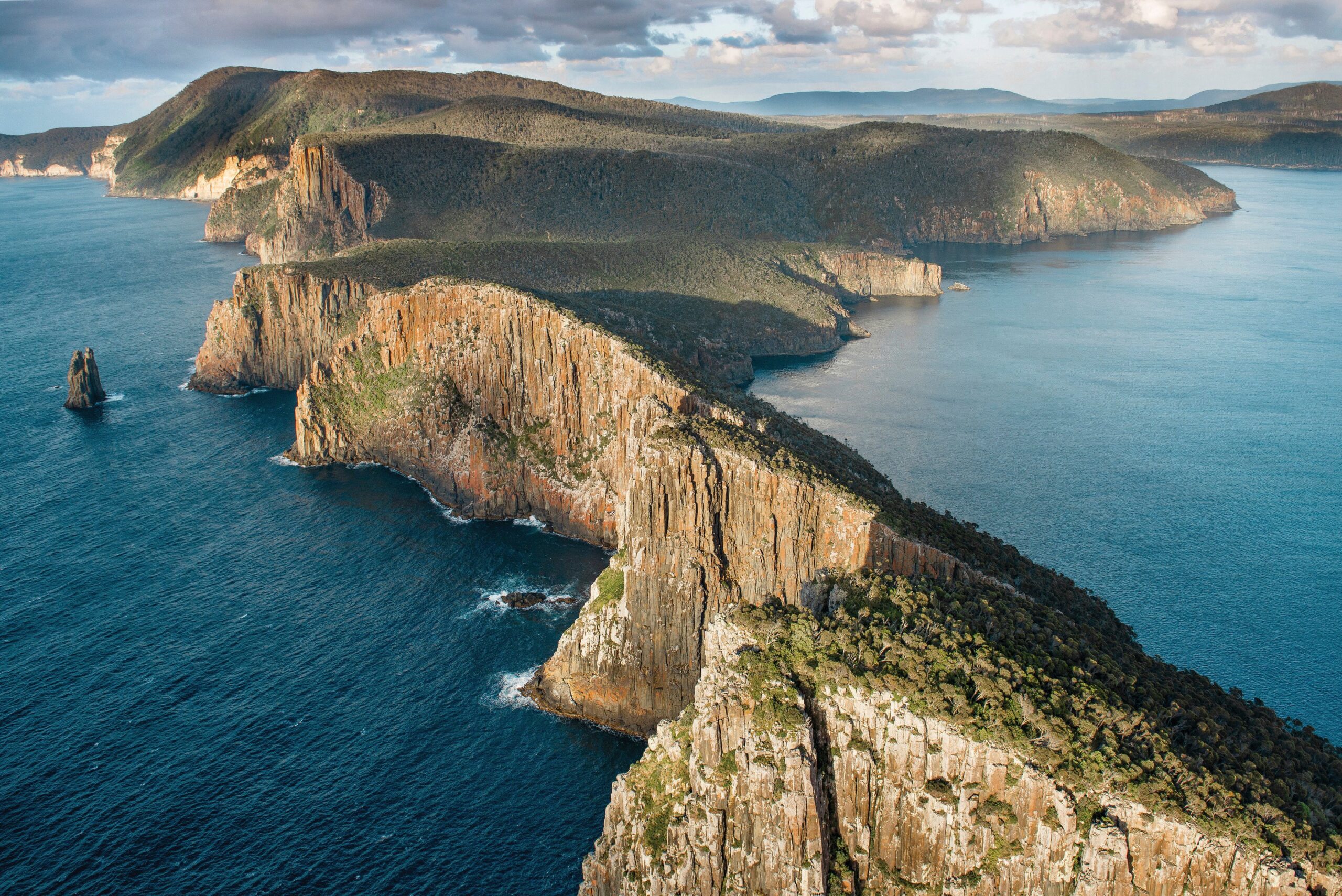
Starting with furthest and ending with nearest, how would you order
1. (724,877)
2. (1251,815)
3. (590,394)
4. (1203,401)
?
(1203,401), (590,394), (724,877), (1251,815)

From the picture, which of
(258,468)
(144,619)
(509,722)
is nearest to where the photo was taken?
(509,722)

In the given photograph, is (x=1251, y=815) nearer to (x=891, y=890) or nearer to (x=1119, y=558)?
(x=891, y=890)

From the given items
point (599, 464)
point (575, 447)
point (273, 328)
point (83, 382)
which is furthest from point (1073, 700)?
point (83, 382)

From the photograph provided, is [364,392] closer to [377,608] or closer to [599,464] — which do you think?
[599,464]

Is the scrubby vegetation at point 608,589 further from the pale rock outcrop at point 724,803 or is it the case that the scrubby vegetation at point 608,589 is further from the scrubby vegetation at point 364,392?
the scrubby vegetation at point 364,392

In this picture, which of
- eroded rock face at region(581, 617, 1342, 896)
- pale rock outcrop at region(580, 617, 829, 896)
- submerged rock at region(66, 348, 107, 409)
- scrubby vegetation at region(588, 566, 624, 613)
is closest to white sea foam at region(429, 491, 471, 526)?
scrubby vegetation at region(588, 566, 624, 613)

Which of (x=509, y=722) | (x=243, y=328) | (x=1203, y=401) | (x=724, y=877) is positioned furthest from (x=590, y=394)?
(x=1203, y=401)
